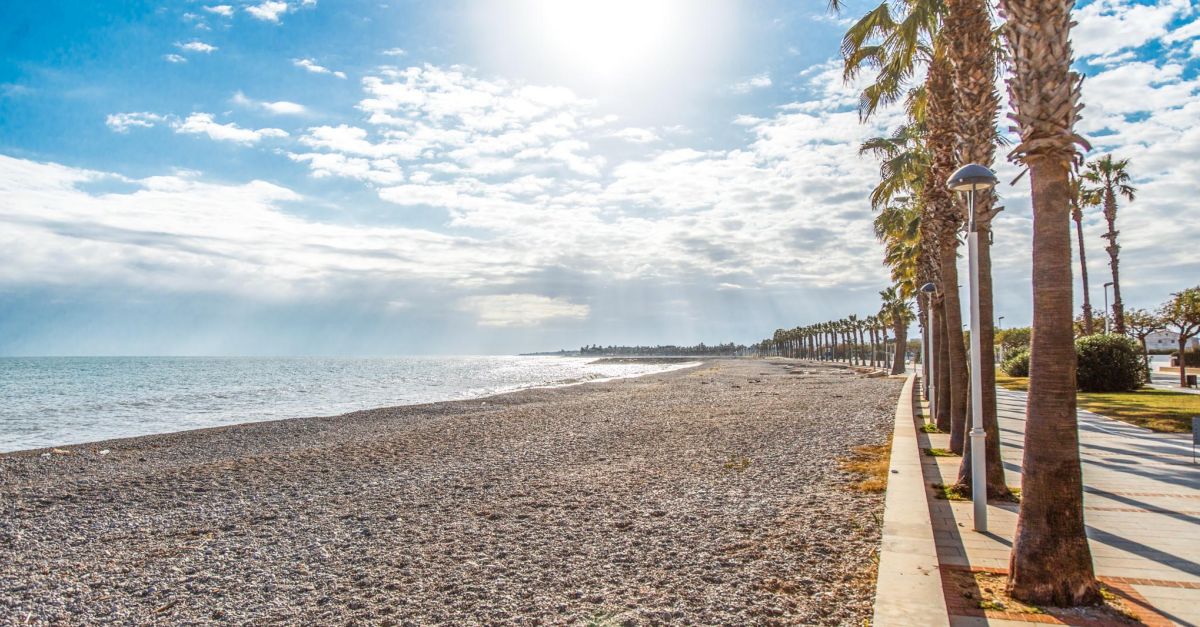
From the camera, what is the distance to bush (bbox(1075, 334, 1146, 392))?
2269cm

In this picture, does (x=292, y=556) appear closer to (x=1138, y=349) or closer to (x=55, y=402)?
(x=1138, y=349)

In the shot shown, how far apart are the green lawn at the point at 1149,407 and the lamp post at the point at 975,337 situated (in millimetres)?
6866

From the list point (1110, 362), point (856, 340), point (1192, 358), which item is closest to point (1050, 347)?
point (1110, 362)

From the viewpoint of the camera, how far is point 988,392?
720 centimetres

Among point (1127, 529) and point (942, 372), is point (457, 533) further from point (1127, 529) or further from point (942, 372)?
point (942, 372)

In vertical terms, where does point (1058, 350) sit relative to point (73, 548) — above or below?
above

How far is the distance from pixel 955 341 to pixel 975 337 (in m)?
4.41

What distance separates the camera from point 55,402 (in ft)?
117

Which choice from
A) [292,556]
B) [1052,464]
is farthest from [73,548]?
[1052,464]

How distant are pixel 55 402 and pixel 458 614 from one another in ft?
137

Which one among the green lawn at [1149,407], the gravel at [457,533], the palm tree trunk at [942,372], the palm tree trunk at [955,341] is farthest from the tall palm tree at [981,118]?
the palm tree trunk at [942,372]

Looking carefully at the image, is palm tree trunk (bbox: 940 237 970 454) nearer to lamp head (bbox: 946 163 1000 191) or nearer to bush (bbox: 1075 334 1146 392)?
lamp head (bbox: 946 163 1000 191)

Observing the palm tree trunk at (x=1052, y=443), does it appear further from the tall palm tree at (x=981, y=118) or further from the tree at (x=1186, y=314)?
the tree at (x=1186, y=314)

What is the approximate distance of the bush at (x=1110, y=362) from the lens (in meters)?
22.7
